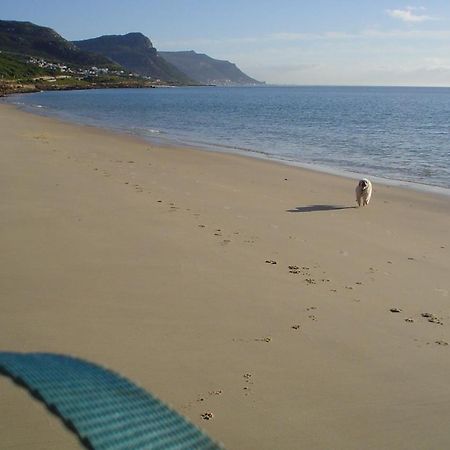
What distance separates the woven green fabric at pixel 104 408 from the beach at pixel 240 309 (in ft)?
4.70

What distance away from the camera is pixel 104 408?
1.91 meters

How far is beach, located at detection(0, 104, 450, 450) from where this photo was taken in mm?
3742

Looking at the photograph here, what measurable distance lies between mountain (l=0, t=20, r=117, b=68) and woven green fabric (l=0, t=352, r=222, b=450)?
6982 inches

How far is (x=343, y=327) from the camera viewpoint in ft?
17.0

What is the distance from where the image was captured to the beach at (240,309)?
3.74 metres

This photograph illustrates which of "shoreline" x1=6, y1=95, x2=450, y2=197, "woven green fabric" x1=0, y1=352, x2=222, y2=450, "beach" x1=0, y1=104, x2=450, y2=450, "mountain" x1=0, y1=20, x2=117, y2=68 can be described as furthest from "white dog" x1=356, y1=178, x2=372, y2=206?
"mountain" x1=0, y1=20, x2=117, y2=68

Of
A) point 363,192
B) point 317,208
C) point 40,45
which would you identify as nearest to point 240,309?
point 317,208

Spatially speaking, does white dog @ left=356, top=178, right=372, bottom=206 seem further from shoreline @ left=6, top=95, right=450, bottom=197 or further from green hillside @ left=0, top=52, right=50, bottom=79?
green hillside @ left=0, top=52, right=50, bottom=79

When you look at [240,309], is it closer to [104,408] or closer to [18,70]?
[104,408]

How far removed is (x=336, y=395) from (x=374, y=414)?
11.8 inches

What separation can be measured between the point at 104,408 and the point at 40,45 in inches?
7533

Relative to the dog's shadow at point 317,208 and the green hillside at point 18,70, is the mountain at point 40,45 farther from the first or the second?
the dog's shadow at point 317,208

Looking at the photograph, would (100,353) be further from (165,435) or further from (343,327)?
(165,435)

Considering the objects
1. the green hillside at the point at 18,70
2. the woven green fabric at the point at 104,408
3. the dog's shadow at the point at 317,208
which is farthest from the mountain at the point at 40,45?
the woven green fabric at the point at 104,408
